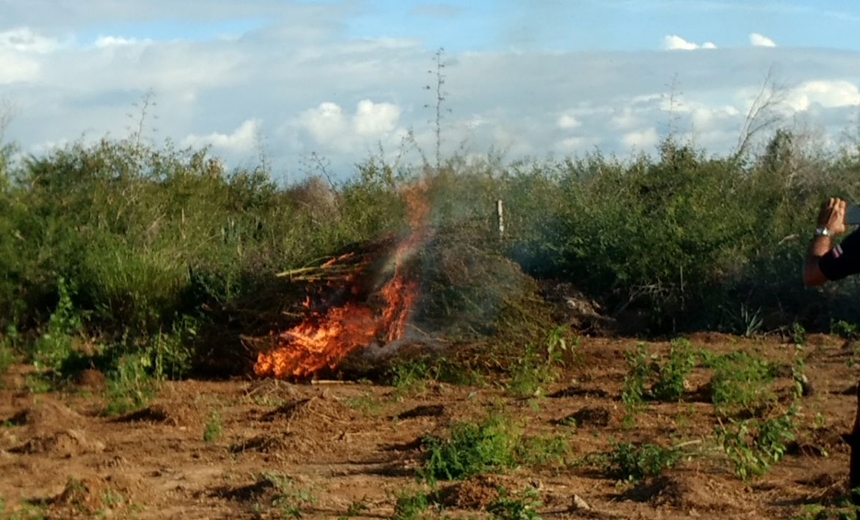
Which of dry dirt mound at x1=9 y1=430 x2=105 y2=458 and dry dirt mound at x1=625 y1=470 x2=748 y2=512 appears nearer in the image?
dry dirt mound at x1=625 y1=470 x2=748 y2=512

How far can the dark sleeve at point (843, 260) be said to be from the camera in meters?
4.58

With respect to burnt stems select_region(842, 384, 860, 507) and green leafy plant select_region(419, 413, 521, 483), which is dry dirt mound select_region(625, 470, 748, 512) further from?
burnt stems select_region(842, 384, 860, 507)

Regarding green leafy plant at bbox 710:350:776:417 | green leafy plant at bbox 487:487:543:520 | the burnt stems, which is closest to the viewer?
the burnt stems

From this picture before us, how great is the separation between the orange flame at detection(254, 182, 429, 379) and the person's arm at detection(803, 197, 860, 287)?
23.3ft

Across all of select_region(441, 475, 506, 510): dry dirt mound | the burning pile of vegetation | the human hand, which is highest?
the human hand

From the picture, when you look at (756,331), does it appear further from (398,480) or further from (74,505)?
(74,505)

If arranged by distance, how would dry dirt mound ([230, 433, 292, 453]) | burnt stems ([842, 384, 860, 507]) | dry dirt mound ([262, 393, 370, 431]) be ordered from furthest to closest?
dry dirt mound ([262, 393, 370, 431]), dry dirt mound ([230, 433, 292, 453]), burnt stems ([842, 384, 860, 507])

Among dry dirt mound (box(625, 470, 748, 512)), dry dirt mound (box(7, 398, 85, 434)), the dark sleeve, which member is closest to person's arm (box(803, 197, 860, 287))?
the dark sleeve

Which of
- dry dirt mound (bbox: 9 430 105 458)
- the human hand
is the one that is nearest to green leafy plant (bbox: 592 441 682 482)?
the human hand

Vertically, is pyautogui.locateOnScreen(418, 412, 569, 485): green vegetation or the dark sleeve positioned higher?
the dark sleeve

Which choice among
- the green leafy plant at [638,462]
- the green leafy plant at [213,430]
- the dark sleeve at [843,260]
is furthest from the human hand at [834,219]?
the green leafy plant at [213,430]

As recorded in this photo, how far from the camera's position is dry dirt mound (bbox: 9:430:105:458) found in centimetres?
871

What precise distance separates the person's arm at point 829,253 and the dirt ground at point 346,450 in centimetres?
207

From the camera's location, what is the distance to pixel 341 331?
38.2 ft
